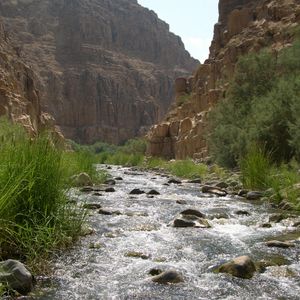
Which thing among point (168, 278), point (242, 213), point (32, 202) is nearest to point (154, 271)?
point (168, 278)

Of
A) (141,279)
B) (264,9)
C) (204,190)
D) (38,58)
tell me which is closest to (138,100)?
(38,58)

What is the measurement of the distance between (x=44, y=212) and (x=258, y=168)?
817 cm

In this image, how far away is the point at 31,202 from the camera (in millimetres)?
5828

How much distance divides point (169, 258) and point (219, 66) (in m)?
48.8

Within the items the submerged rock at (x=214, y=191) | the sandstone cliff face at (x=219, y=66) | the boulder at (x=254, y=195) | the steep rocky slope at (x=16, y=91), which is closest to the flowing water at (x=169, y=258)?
the boulder at (x=254, y=195)

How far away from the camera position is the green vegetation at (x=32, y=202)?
5.29m

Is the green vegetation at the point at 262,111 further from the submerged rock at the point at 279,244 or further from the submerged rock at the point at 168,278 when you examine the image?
the submerged rock at the point at 168,278

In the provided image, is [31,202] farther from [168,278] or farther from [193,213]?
[193,213]

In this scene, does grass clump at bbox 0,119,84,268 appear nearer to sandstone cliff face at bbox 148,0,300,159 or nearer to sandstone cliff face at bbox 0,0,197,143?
sandstone cliff face at bbox 148,0,300,159

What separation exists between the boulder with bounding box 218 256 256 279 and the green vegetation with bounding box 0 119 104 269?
2.16 metres

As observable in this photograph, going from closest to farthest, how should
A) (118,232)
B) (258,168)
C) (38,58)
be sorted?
(118,232), (258,168), (38,58)

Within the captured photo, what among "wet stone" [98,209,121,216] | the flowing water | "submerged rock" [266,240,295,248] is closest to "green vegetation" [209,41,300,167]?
"wet stone" [98,209,121,216]

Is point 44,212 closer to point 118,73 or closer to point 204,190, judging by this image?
point 204,190

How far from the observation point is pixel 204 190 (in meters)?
15.0
